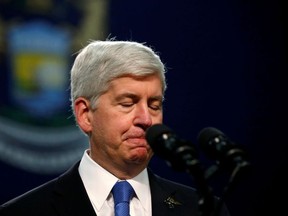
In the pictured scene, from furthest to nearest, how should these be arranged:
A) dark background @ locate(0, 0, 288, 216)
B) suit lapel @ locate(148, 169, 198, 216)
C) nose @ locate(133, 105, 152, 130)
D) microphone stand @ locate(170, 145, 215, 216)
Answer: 1. dark background @ locate(0, 0, 288, 216)
2. suit lapel @ locate(148, 169, 198, 216)
3. nose @ locate(133, 105, 152, 130)
4. microphone stand @ locate(170, 145, 215, 216)

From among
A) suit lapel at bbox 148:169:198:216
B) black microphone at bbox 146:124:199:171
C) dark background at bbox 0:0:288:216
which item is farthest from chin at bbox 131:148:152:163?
dark background at bbox 0:0:288:216

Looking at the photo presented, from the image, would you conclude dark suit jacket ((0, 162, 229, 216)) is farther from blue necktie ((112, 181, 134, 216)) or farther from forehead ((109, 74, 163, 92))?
forehead ((109, 74, 163, 92))

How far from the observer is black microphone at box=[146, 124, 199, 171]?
1.77 meters

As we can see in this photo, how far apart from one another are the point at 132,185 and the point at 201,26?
1647 millimetres

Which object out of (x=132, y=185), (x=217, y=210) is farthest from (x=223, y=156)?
(x=132, y=185)

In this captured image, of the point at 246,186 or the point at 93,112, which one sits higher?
the point at 93,112

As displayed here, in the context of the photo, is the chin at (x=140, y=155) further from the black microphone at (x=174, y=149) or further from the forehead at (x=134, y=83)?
the black microphone at (x=174, y=149)

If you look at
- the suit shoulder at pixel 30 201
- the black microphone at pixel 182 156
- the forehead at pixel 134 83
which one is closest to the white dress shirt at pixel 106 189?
the suit shoulder at pixel 30 201

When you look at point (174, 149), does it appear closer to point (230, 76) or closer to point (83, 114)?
point (83, 114)

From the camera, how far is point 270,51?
391 cm

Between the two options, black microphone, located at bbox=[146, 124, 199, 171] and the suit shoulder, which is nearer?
black microphone, located at bbox=[146, 124, 199, 171]

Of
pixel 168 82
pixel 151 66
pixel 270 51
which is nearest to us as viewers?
pixel 151 66

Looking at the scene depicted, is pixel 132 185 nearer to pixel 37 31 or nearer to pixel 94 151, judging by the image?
pixel 94 151

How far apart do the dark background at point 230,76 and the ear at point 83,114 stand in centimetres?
127
